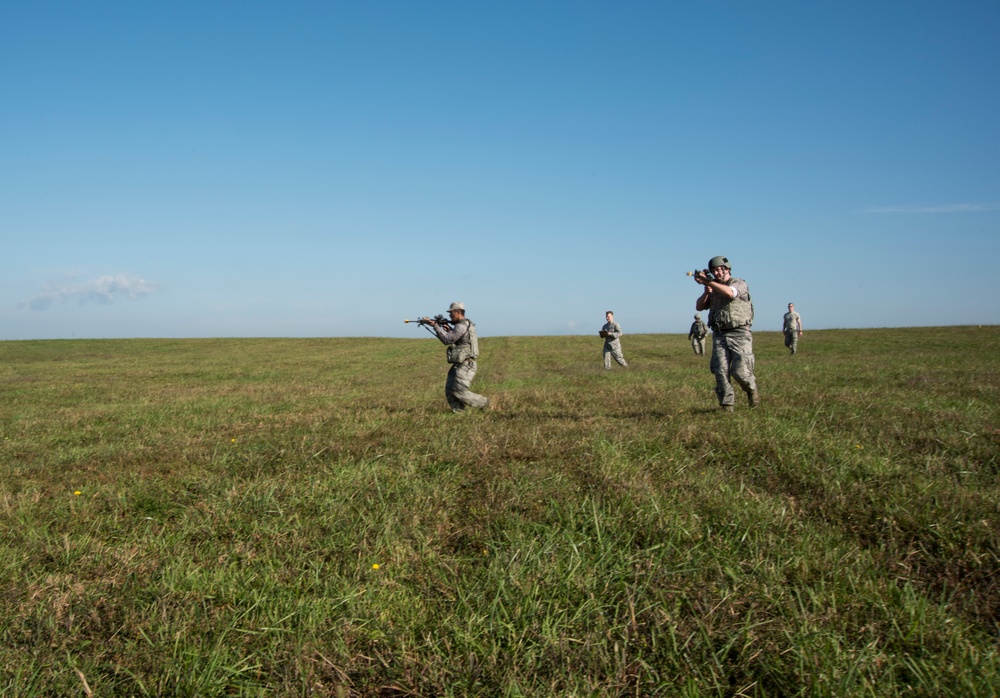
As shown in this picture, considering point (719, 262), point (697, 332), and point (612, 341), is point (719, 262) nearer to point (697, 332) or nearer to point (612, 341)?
point (612, 341)

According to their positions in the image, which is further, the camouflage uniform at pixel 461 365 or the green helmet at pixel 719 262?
the camouflage uniform at pixel 461 365

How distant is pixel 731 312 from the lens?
9.66m

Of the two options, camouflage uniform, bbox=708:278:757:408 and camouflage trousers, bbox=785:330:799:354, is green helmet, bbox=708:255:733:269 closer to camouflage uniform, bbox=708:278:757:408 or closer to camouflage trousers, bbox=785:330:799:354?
camouflage uniform, bbox=708:278:757:408

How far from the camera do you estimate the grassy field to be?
9.12ft

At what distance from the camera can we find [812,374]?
53.4 ft

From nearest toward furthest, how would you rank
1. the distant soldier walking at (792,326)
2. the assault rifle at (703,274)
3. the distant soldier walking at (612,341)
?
the assault rifle at (703,274) → the distant soldier walking at (612,341) → the distant soldier walking at (792,326)

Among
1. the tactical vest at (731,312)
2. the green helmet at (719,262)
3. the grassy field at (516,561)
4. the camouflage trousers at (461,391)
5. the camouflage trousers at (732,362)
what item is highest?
the green helmet at (719,262)

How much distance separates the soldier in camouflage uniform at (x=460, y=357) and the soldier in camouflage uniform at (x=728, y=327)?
3961 millimetres

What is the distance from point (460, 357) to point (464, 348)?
0.76 feet

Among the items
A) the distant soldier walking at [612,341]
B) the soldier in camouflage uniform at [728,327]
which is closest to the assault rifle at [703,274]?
the soldier in camouflage uniform at [728,327]

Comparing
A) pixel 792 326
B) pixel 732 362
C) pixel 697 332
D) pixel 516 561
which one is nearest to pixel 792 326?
pixel 792 326

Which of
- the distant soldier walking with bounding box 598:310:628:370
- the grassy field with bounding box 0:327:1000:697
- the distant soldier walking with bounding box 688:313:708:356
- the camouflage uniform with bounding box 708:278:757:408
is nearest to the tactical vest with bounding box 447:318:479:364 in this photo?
the grassy field with bounding box 0:327:1000:697

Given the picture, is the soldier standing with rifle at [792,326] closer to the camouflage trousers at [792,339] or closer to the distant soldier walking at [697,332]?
the camouflage trousers at [792,339]

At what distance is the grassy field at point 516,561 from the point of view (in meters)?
2.78
